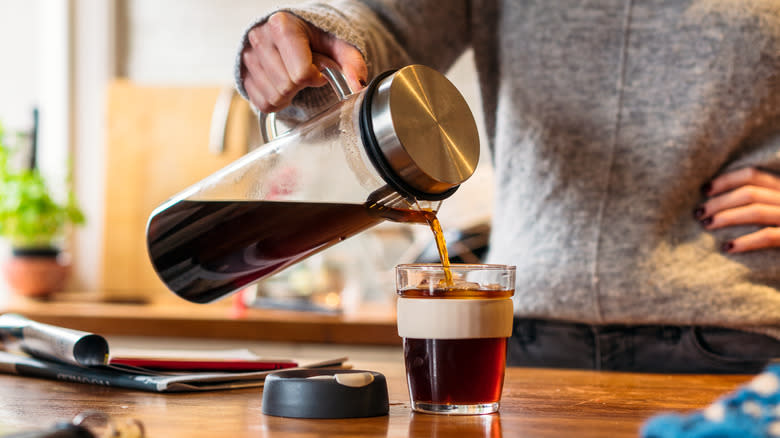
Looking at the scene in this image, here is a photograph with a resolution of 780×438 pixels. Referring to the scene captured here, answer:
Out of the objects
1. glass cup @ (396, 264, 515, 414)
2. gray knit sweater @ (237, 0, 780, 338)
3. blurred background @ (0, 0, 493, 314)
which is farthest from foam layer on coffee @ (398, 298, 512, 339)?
blurred background @ (0, 0, 493, 314)

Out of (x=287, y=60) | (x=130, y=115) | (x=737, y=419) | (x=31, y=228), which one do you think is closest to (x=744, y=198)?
(x=287, y=60)

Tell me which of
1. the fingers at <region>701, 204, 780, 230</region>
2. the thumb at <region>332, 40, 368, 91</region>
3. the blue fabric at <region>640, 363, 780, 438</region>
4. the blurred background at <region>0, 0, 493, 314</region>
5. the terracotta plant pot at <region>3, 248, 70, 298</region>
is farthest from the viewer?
the blurred background at <region>0, 0, 493, 314</region>

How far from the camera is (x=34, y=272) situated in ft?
7.61

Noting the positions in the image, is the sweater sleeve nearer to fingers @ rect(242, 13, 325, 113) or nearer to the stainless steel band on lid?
fingers @ rect(242, 13, 325, 113)

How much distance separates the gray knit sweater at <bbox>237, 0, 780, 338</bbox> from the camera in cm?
103

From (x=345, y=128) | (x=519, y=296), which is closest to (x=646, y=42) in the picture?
(x=519, y=296)

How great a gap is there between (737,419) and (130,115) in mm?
2270

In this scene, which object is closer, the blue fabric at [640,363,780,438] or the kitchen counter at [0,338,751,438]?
the blue fabric at [640,363,780,438]

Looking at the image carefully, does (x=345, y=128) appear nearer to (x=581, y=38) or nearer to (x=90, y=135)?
(x=581, y=38)

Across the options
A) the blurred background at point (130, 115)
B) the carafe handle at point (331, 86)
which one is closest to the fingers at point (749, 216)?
the carafe handle at point (331, 86)

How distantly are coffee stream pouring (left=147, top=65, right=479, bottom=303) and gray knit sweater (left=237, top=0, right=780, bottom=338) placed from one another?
31cm

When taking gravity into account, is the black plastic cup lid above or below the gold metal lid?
below

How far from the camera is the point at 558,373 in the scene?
987 millimetres

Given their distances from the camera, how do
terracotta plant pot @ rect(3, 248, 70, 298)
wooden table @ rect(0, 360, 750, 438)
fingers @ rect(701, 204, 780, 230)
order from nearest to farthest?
wooden table @ rect(0, 360, 750, 438) < fingers @ rect(701, 204, 780, 230) < terracotta plant pot @ rect(3, 248, 70, 298)
